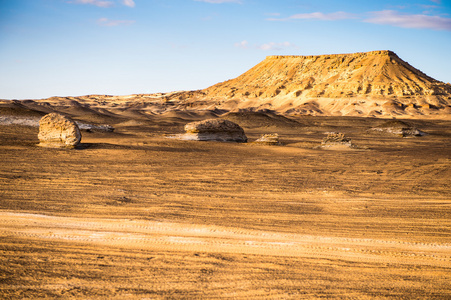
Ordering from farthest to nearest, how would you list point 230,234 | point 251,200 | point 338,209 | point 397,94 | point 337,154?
point 397,94
point 337,154
point 251,200
point 338,209
point 230,234

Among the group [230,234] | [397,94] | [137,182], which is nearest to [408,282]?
[230,234]

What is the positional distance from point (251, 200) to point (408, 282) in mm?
4260

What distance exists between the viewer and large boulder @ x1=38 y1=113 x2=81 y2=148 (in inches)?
627

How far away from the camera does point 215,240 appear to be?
5.76 meters

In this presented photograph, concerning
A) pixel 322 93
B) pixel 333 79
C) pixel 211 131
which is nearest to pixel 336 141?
pixel 211 131

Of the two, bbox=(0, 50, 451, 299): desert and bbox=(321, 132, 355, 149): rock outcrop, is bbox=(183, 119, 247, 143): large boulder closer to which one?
bbox=(0, 50, 451, 299): desert

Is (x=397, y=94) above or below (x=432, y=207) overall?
above

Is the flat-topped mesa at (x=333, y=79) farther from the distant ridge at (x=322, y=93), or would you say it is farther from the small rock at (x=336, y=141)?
the small rock at (x=336, y=141)

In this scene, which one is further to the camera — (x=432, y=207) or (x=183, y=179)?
(x=183, y=179)

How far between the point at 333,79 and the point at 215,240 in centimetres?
9164

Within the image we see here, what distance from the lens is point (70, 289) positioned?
13.7 feet

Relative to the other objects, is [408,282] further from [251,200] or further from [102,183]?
[102,183]

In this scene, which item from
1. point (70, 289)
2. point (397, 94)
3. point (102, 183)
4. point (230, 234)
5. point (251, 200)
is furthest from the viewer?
point (397, 94)

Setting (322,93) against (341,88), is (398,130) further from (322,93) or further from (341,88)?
(341,88)
